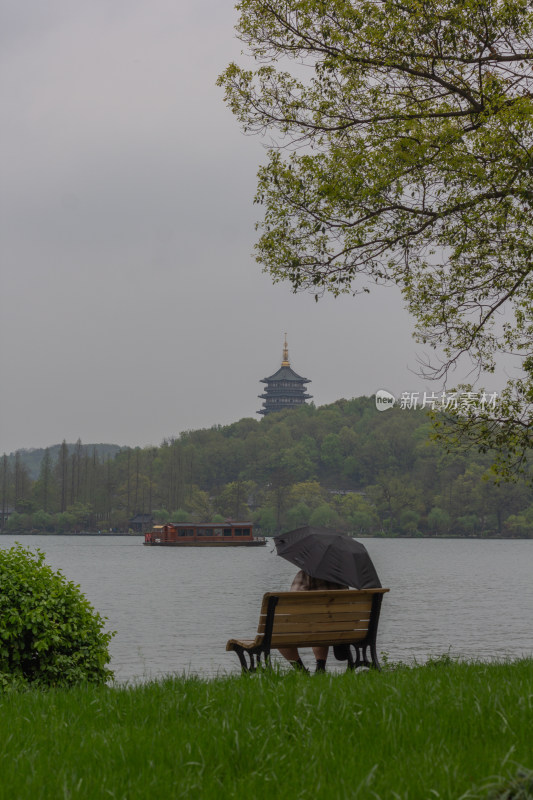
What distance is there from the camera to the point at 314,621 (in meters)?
9.44

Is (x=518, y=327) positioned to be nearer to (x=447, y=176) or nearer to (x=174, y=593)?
(x=447, y=176)

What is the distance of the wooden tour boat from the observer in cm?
11244

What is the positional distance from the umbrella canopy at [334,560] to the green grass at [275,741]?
13.6ft

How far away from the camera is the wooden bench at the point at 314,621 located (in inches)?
358

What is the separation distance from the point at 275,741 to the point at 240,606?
42.9 metres

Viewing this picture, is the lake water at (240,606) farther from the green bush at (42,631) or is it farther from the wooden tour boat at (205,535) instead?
the wooden tour boat at (205,535)

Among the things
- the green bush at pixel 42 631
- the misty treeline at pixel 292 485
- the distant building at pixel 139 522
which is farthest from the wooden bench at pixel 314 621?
the distant building at pixel 139 522

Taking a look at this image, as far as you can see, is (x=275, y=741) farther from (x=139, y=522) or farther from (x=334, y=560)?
(x=139, y=522)

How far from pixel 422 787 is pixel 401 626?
109ft

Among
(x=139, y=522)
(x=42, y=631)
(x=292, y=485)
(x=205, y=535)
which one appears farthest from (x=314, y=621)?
(x=139, y=522)

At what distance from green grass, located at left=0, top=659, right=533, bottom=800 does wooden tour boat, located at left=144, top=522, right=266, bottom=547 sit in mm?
106219

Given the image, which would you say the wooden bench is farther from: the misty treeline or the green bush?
the misty treeline

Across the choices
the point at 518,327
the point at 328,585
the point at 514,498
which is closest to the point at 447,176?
the point at 518,327

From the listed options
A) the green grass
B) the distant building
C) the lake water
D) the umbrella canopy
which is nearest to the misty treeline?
the distant building
